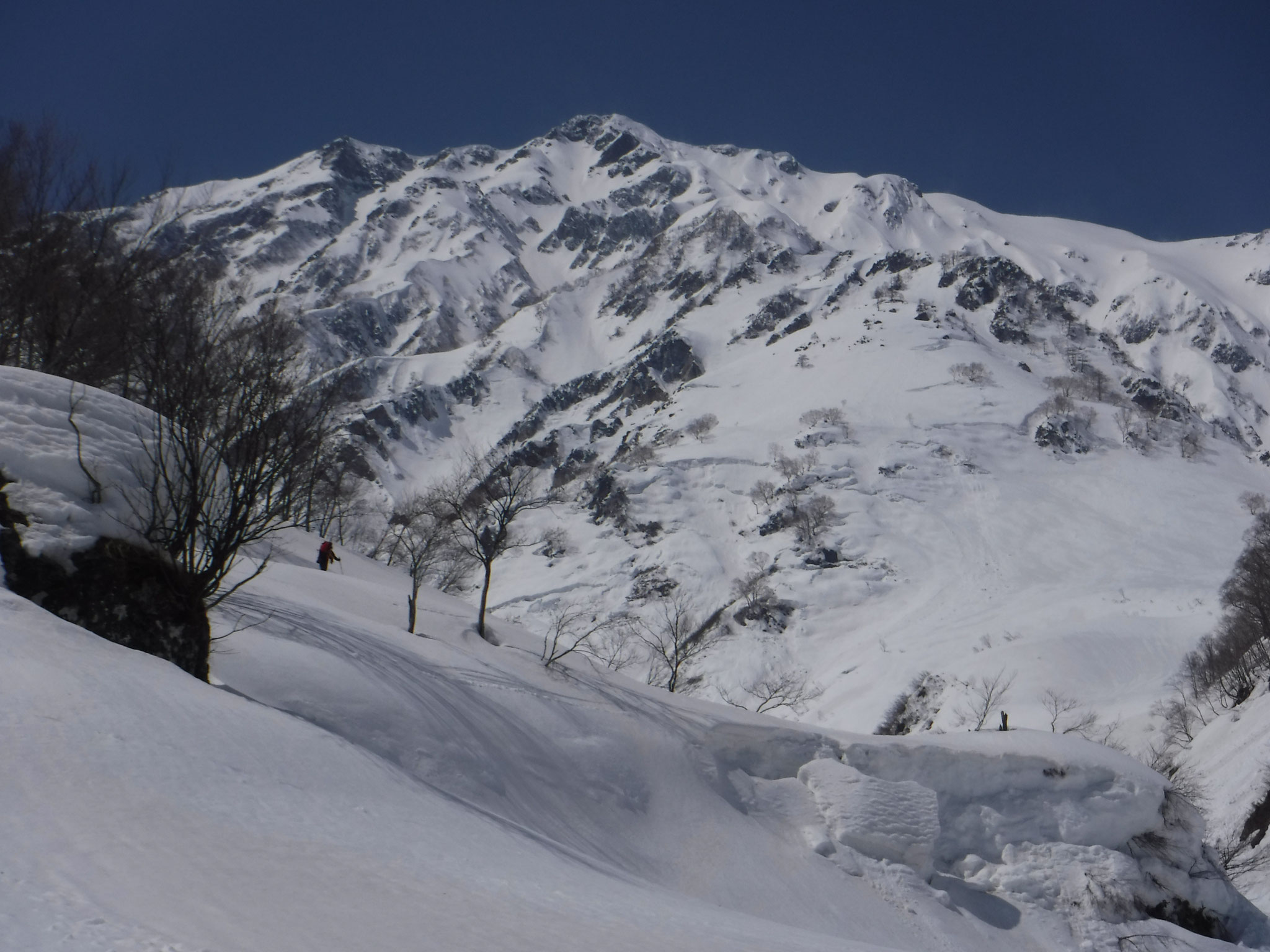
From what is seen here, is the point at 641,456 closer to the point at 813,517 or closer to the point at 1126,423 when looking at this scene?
the point at 813,517

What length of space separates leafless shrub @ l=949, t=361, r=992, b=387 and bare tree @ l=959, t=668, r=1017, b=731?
63.1 metres

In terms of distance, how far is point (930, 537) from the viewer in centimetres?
6844

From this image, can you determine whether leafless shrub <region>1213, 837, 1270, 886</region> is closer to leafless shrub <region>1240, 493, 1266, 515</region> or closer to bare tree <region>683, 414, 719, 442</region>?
leafless shrub <region>1240, 493, 1266, 515</region>

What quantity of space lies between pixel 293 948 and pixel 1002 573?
63.9 metres

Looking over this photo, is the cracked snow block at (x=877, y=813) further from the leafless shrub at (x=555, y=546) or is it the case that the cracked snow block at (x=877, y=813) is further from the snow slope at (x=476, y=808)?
the leafless shrub at (x=555, y=546)

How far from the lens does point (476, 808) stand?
8.02 metres

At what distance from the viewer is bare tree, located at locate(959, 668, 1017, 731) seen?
38188 millimetres

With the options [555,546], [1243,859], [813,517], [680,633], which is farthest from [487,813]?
A: [555,546]

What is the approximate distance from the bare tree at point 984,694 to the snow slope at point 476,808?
2169cm

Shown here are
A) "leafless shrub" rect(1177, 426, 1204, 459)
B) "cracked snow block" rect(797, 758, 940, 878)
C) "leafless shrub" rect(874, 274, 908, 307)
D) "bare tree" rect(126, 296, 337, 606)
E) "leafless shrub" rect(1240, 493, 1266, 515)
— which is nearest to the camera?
"bare tree" rect(126, 296, 337, 606)

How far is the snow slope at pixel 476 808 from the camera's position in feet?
13.4

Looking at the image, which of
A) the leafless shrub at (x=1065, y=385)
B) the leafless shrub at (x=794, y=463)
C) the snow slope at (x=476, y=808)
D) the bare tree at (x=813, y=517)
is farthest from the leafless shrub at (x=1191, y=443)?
the snow slope at (x=476, y=808)

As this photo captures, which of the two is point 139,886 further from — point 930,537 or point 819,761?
point 930,537

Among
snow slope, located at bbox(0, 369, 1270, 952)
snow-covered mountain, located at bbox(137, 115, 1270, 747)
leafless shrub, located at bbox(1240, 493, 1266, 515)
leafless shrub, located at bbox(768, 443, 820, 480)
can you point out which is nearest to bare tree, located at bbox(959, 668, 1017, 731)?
snow-covered mountain, located at bbox(137, 115, 1270, 747)
